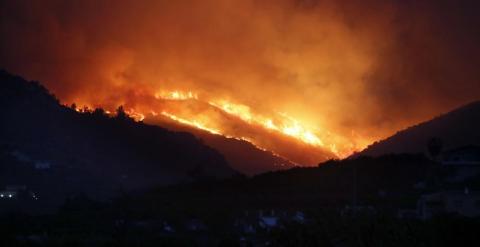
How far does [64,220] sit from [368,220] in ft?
70.1

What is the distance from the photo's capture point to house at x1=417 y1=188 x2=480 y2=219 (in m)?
49.1

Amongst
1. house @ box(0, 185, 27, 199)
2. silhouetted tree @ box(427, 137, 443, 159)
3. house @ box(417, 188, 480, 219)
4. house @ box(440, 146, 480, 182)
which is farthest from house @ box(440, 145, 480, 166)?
house @ box(0, 185, 27, 199)

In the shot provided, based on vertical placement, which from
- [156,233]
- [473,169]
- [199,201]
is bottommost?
[156,233]

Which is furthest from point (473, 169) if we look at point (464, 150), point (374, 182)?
point (374, 182)

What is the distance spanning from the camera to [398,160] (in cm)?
6662

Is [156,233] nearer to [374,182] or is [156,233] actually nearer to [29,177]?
[374,182]

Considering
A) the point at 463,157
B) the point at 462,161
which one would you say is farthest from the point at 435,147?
the point at 462,161

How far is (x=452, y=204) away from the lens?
49.8m

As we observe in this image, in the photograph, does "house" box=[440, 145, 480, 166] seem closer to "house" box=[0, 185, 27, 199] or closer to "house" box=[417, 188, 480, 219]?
"house" box=[417, 188, 480, 219]

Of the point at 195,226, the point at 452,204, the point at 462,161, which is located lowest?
the point at 195,226

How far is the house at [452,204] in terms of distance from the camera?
4906 centimetres

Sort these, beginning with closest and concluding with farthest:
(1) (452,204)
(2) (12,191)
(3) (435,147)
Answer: (1) (452,204) < (3) (435,147) < (2) (12,191)

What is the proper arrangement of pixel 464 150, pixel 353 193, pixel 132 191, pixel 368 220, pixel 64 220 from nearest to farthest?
pixel 368 220 → pixel 64 220 → pixel 353 193 → pixel 464 150 → pixel 132 191

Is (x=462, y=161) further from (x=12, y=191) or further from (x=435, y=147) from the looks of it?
(x=12, y=191)
